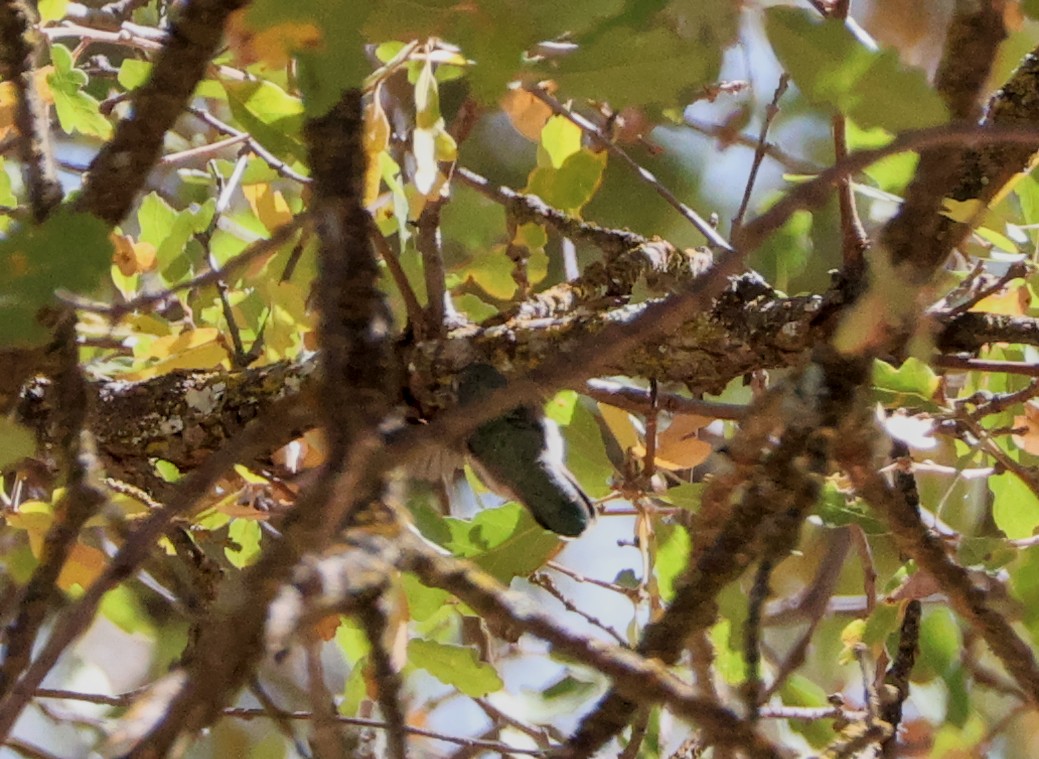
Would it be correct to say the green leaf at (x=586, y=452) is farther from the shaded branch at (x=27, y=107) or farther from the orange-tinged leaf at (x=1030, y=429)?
the shaded branch at (x=27, y=107)

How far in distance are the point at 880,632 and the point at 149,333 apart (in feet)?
1.96

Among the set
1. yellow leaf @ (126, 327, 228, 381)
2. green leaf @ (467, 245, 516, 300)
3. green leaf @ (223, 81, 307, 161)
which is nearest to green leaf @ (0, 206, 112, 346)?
green leaf @ (223, 81, 307, 161)

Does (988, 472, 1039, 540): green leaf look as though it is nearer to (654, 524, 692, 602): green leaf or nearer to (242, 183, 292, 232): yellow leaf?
(654, 524, 692, 602): green leaf

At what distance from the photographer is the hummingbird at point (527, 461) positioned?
2.22 feet

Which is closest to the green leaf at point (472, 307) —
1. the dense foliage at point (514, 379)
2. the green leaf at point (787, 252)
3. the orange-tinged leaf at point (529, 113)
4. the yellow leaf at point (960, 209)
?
the dense foliage at point (514, 379)

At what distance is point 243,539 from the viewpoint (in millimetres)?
873

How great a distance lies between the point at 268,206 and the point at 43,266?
1.87 ft

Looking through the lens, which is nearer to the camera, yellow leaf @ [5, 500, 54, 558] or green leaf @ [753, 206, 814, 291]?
yellow leaf @ [5, 500, 54, 558]

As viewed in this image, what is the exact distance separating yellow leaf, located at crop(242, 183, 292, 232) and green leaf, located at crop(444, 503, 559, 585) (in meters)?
0.33

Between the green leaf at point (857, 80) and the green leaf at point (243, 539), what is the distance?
0.65m

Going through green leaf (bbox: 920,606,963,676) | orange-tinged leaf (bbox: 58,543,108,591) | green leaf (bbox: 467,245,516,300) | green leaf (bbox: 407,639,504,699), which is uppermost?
green leaf (bbox: 467,245,516,300)

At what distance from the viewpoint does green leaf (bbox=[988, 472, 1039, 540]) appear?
0.70 m

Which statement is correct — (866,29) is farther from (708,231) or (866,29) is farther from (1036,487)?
(1036,487)

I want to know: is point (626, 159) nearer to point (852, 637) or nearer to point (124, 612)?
point (852, 637)
